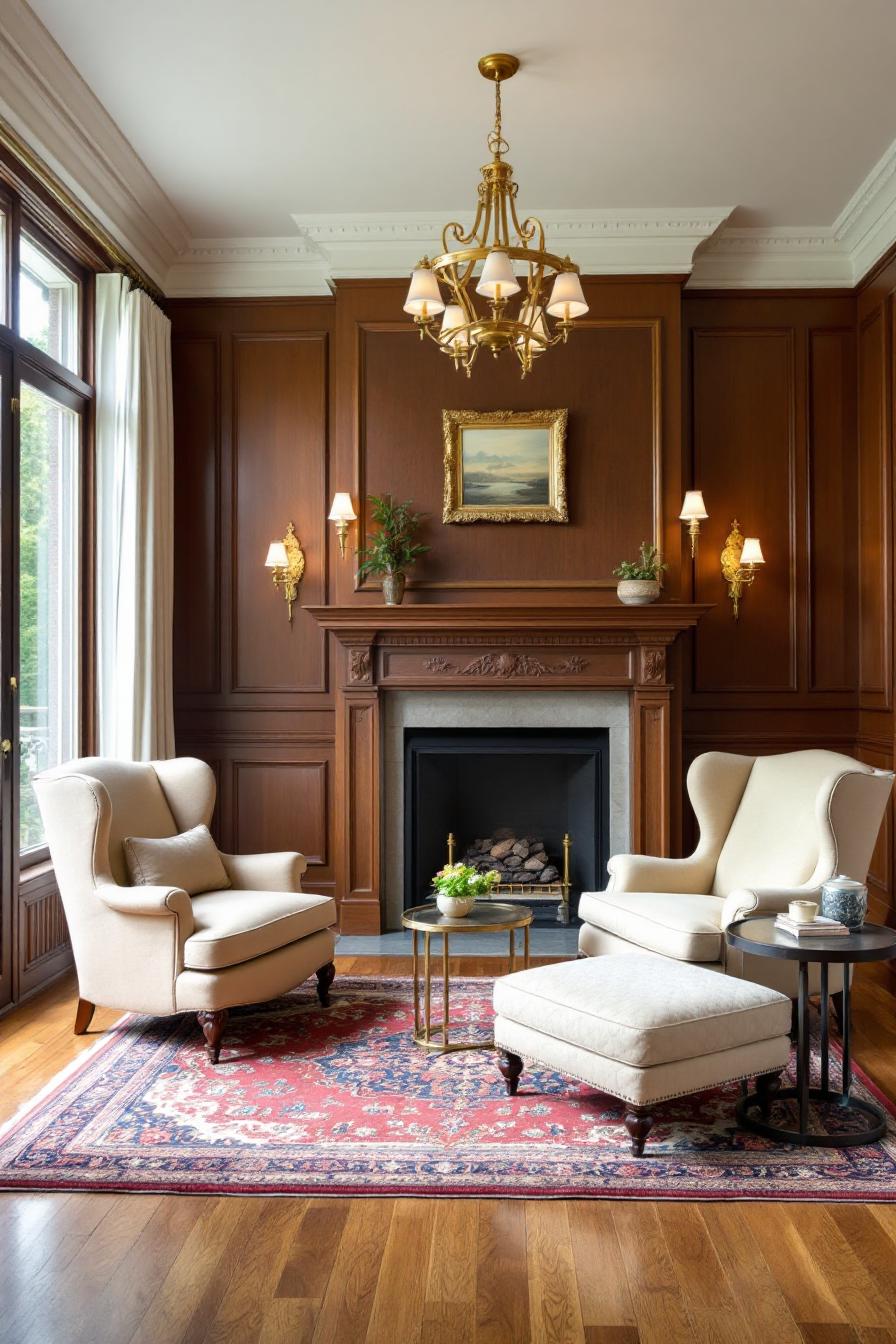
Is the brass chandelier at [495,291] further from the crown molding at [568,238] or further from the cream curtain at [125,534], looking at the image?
the cream curtain at [125,534]

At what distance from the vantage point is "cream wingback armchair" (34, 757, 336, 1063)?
3529 mm

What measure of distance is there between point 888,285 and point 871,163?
57 cm

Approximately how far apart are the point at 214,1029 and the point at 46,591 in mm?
2048

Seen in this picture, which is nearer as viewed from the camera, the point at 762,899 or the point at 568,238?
the point at 762,899

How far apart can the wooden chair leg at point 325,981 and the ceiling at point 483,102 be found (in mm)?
3277

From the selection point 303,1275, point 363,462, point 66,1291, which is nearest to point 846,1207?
point 303,1275

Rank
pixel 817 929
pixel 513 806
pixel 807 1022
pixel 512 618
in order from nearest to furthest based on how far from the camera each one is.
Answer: pixel 807 1022 → pixel 817 929 → pixel 512 618 → pixel 513 806

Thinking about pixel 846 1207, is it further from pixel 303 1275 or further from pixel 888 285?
pixel 888 285

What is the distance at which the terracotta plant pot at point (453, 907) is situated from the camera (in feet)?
11.7

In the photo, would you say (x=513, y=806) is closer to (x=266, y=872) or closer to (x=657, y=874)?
(x=657, y=874)

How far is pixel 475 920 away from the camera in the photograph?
11.7 ft

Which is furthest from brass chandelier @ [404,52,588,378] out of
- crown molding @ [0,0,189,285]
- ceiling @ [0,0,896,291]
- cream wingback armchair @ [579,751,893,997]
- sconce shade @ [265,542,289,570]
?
sconce shade @ [265,542,289,570]

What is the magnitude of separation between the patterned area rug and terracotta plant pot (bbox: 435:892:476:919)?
0.46 metres

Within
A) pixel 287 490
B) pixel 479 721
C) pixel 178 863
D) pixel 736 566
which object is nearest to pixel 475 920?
Answer: pixel 178 863
